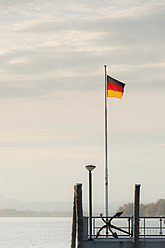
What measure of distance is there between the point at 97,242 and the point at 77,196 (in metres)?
2.54

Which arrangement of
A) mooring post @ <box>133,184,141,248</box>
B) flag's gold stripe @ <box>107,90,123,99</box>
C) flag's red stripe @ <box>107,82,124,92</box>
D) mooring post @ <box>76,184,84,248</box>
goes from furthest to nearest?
flag's red stripe @ <box>107,82,124,92</box> < flag's gold stripe @ <box>107,90,123,99</box> < mooring post @ <box>133,184,141,248</box> < mooring post @ <box>76,184,84,248</box>

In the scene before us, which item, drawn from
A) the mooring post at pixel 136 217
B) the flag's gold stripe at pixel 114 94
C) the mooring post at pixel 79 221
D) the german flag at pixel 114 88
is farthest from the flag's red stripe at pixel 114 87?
the mooring post at pixel 79 221

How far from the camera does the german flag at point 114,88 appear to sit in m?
48.4

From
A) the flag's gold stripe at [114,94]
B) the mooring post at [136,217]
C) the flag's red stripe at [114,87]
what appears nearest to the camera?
the mooring post at [136,217]

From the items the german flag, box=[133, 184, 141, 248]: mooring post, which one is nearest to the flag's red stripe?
the german flag

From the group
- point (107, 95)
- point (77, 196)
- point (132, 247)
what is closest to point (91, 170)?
point (77, 196)

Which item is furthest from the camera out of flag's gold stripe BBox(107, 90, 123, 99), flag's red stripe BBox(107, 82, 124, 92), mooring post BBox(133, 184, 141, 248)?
flag's red stripe BBox(107, 82, 124, 92)

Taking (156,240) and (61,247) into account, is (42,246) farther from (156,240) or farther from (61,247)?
(156,240)

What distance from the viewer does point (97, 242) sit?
37.9 m

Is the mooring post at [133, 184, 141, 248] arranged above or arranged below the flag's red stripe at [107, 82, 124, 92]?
below

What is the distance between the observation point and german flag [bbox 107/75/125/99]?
48.4 metres

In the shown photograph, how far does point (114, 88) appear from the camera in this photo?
159 ft

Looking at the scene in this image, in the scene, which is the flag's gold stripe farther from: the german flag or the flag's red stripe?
the flag's red stripe

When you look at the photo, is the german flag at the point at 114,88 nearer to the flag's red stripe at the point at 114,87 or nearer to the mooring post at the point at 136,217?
the flag's red stripe at the point at 114,87
